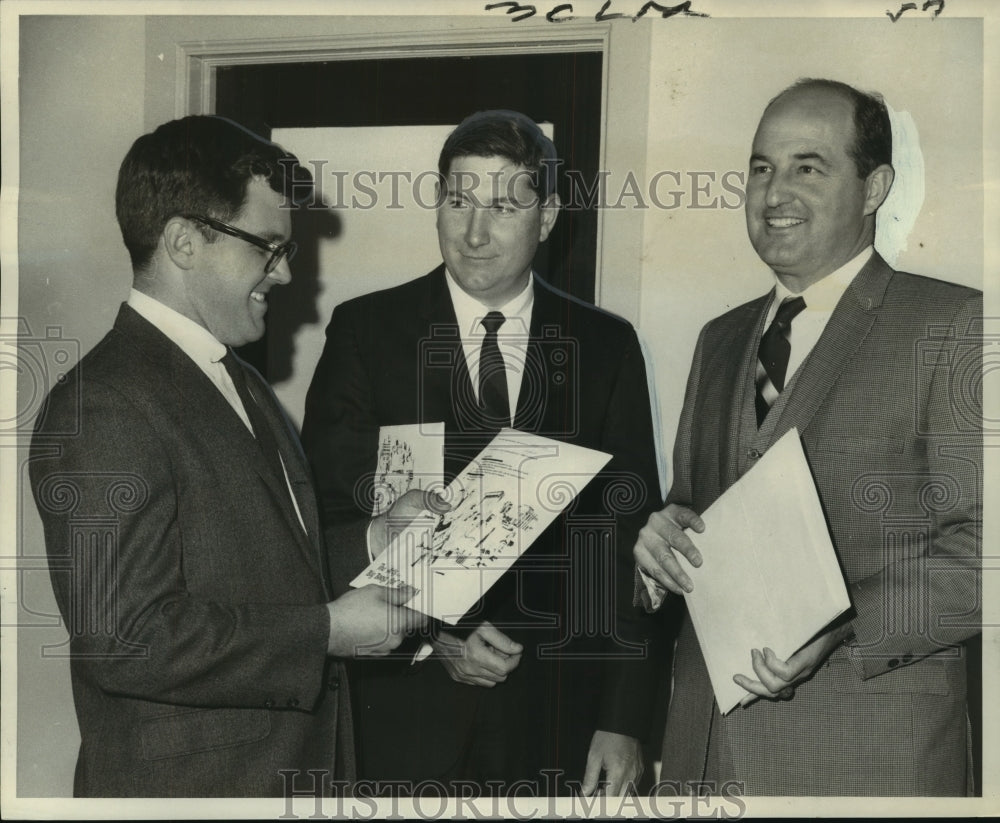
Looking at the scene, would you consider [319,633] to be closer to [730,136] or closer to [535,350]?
[535,350]

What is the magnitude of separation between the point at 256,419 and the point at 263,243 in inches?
14.3

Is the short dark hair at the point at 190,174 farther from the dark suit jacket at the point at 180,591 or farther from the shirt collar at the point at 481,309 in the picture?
the shirt collar at the point at 481,309

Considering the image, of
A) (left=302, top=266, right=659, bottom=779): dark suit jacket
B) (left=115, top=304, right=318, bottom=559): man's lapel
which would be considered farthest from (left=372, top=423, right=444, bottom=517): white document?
(left=115, top=304, right=318, bottom=559): man's lapel

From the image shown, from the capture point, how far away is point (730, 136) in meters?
2.11

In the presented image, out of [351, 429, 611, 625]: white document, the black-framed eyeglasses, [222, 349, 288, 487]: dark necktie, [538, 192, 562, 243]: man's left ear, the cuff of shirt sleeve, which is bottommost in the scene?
the cuff of shirt sleeve

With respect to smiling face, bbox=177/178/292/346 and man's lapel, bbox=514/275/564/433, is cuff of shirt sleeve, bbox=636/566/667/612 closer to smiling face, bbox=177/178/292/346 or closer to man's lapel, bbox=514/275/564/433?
man's lapel, bbox=514/275/564/433

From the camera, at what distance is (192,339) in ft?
6.14

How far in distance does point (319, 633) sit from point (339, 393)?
0.53 m

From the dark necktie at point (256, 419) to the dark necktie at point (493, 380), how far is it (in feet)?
1.43

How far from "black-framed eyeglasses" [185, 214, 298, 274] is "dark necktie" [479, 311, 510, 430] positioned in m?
0.43

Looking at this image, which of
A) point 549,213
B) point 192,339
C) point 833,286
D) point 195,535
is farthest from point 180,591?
point 833,286

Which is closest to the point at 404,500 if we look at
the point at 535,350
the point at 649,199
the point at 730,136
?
the point at 535,350

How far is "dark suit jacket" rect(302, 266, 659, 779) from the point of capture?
81.8 inches

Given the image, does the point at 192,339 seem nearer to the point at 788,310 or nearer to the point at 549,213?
the point at 549,213
